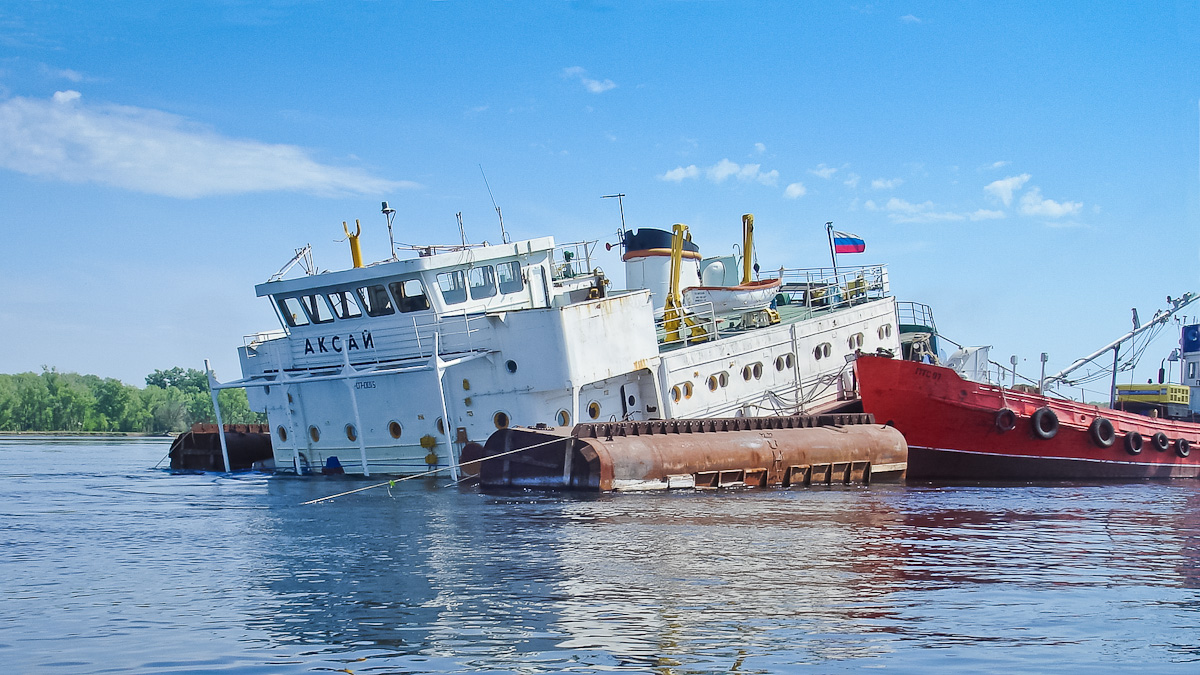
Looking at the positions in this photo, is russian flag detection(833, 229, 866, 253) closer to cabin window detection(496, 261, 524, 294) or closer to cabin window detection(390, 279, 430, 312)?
cabin window detection(496, 261, 524, 294)

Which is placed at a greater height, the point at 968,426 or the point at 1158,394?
the point at 968,426

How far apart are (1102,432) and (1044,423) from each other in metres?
2.57

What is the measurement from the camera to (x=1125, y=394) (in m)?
44.9

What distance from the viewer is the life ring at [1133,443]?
31.5 m

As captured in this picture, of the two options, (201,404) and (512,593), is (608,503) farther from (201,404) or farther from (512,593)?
(201,404)

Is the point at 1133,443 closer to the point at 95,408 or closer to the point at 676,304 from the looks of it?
the point at 676,304

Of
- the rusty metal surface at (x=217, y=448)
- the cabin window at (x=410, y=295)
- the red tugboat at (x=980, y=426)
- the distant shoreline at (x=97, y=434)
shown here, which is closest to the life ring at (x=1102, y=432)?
Result: the red tugboat at (x=980, y=426)

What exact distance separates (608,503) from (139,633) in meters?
11.9

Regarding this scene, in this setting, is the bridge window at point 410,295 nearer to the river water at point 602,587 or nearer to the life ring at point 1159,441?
A: the river water at point 602,587

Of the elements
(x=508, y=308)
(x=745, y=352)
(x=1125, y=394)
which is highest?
(x=508, y=308)

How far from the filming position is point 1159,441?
32.4m

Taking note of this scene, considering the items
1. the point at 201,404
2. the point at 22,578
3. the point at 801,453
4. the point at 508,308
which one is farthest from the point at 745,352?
the point at 201,404

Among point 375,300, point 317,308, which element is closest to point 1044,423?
point 375,300

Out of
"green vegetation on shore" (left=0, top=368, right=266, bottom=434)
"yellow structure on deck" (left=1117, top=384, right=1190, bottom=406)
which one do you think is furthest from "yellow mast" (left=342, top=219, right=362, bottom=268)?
"green vegetation on shore" (left=0, top=368, right=266, bottom=434)
